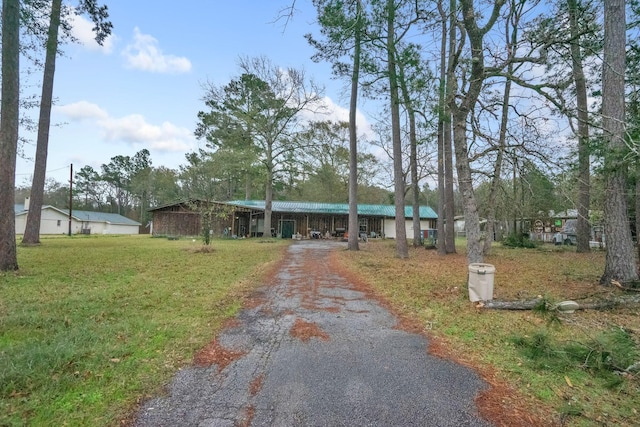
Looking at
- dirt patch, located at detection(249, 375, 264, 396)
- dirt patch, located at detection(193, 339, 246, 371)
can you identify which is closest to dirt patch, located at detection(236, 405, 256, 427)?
dirt patch, located at detection(249, 375, 264, 396)

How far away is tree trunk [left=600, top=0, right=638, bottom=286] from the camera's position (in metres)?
6.04

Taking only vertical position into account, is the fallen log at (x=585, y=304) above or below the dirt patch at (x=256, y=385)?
above

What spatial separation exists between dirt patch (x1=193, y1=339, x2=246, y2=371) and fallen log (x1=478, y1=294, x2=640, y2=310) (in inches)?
156

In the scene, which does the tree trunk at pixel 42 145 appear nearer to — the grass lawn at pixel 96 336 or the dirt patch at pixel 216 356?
the grass lawn at pixel 96 336

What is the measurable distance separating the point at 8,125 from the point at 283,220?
2120cm

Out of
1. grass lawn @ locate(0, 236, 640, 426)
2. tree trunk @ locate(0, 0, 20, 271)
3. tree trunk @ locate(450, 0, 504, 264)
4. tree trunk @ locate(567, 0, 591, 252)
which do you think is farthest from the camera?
tree trunk @ locate(0, 0, 20, 271)

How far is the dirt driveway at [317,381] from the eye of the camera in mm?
2248

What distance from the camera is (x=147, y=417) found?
2.22 metres

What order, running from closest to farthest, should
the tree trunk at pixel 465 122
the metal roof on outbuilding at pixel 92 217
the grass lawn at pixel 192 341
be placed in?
Result: the grass lawn at pixel 192 341 → the tree trunk at pixel 465 122 → the metal roof on outbuilding at pixel 92 217

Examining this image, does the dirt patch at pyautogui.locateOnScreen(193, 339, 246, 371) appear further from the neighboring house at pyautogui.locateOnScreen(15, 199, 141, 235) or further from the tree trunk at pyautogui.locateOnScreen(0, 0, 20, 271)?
the neighboring house at pyautogui.locateOnScreen(15, 199, 141, 235)

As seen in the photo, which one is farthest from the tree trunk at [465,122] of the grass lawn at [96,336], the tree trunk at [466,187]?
the grass lawn at [96,336]

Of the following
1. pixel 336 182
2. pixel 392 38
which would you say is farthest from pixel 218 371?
pixel 336 182

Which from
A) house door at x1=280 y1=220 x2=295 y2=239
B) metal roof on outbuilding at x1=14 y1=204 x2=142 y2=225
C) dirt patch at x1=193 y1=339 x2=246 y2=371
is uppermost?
metal roof on outbuilding at x1=14 y1=204 x2=142 y2=225

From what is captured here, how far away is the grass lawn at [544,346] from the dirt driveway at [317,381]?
15.9 inches
